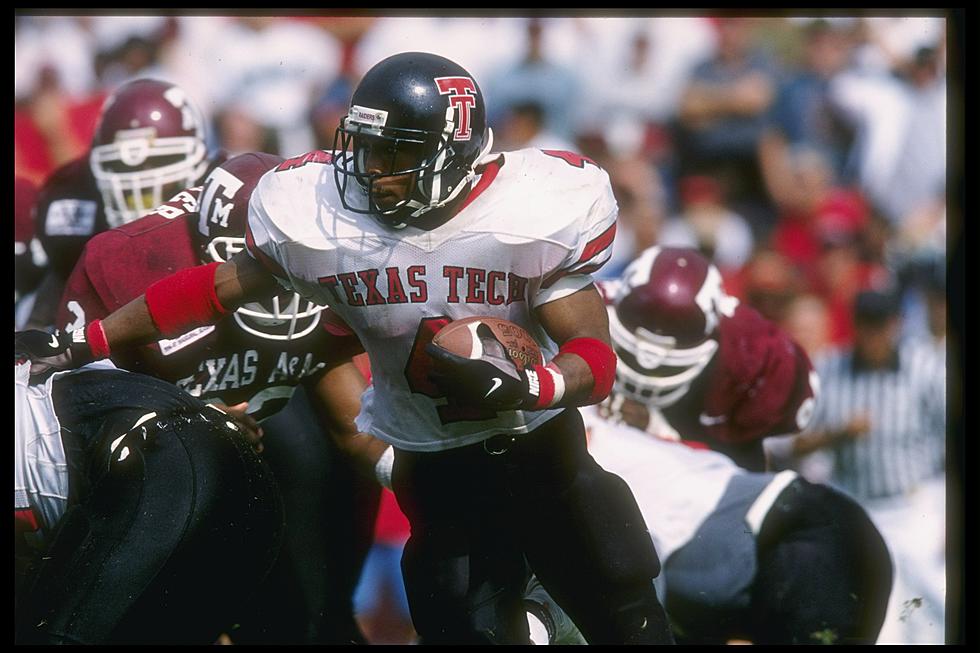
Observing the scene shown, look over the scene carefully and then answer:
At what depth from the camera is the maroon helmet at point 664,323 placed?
4.46 metres

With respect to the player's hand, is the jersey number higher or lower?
higher

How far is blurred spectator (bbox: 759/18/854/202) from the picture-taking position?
23.6 feet

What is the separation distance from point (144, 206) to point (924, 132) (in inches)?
153

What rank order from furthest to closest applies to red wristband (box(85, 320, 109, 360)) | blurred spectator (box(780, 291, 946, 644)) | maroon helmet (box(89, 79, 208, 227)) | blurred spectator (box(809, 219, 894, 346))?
blurred spectator (box(809, 219, 894, 346)), blurred spectator (box(780, 291, 946, 644)), maroon helmet (box(89, 79, 208, 227)), red wristband (box(85, 320, 109, 360))

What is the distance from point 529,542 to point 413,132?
1.02 meters

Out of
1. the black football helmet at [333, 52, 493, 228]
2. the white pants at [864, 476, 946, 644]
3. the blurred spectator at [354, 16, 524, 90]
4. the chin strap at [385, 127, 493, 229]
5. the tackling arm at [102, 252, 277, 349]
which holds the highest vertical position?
the black football helmet at [333, 52, 493, 228]

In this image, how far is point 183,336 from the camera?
13.3ft

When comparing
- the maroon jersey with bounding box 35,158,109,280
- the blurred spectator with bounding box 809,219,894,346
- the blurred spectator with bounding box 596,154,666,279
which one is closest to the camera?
the maroon jersey with bounding box 35,158,109,280

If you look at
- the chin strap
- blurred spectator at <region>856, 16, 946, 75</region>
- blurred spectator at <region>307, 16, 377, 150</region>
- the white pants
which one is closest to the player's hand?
the chin strap

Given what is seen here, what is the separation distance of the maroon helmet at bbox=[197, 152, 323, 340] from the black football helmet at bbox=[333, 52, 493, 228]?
0.61 meters

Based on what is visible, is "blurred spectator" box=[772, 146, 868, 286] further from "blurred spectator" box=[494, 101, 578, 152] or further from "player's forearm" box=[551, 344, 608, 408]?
"player's forearm" box=[551, 344, 608, 408]

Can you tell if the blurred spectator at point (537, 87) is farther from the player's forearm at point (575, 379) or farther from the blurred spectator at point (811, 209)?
the player's forearm at point (575, 379)

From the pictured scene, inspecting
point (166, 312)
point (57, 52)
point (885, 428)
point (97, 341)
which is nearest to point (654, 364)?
point (166, 312)

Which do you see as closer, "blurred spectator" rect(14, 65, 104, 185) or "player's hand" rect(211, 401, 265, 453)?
"player's hand" rect(211, 401, 265, 453)
